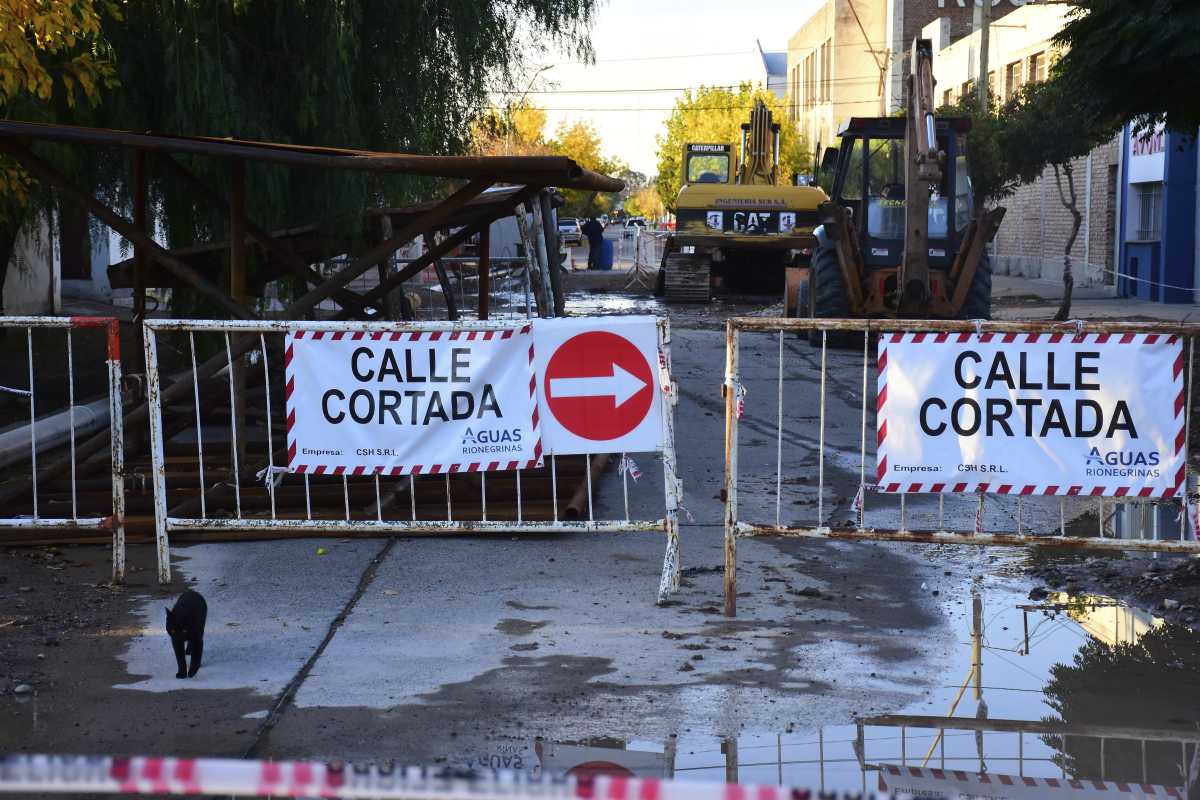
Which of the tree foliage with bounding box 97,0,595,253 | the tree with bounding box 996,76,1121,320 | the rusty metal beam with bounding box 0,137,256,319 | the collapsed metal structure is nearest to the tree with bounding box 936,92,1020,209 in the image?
the tree with bounding box 996,76,1121,320

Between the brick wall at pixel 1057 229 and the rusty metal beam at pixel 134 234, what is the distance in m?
28.5

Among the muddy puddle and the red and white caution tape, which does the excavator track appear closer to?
→ the muddy puddle

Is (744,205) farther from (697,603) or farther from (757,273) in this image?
(697,603)

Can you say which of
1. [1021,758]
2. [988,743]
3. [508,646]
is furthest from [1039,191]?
[1021,758]

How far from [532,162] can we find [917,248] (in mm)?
9290

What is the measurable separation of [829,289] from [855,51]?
5412cm

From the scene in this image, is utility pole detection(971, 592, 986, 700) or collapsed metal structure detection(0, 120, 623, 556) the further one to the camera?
collapsed metal structure detection(0, 120, 623, 556)

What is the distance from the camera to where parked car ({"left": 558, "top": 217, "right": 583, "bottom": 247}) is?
56.6 metres

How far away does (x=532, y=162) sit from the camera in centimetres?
762

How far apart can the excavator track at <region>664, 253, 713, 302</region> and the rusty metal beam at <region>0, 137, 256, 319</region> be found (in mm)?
20376

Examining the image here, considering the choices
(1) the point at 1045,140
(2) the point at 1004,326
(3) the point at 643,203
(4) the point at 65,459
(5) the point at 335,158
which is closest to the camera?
→ (2) the point at 1004,326

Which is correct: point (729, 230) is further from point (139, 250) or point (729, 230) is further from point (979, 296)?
point (139, 250)

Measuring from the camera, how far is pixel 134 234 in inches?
338

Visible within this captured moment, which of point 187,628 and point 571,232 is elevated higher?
point 571,232
